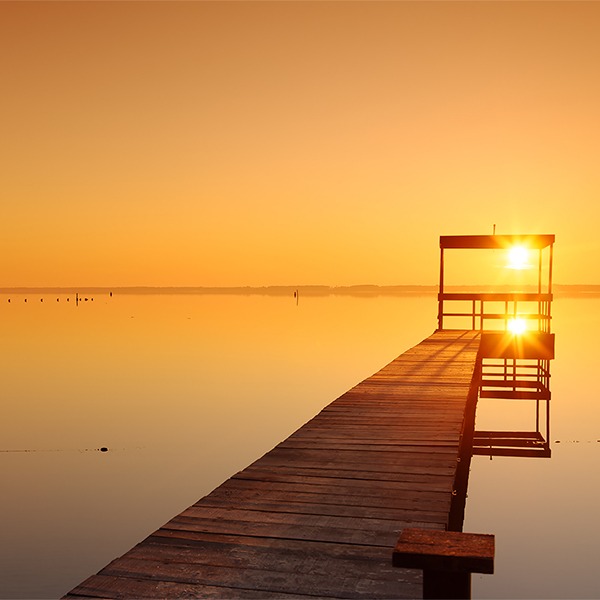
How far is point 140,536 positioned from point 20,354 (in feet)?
95.4

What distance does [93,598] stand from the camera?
13.2 feet

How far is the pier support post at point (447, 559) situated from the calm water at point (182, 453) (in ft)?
19.4

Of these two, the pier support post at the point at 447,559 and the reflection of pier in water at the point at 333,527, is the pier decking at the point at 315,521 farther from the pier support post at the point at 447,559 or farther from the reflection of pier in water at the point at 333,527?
the pier support post at the point at 447,559

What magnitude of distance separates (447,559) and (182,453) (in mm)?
13819

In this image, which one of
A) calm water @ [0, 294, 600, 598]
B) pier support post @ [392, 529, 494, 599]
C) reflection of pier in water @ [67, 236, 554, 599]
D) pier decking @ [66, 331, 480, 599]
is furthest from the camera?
calm water @ [0, 294, 600, 598]

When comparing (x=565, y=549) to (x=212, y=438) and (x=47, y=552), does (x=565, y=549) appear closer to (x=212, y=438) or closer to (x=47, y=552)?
(x=47, y=552)

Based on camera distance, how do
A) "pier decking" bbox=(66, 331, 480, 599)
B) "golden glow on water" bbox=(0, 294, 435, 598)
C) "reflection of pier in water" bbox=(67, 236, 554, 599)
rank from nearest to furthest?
"reflection of pier in water" bbox=(67, 236, 554, 599)
"pier decking" bbox=(66, 331, 480, 599)
"golden glow on water" bbox=(0, 294, 435, 598)

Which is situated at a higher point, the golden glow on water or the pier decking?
the pier decking

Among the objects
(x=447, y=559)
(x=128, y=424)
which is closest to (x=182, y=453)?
(x=128, y=424)

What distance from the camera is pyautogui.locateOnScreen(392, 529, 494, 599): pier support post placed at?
9.68ft

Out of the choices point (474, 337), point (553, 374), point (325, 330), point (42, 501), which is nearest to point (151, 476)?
point (42, 501)

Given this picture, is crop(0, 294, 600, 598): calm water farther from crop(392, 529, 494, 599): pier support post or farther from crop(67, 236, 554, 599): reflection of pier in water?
crop(392, 529, 494, 599): pier support post

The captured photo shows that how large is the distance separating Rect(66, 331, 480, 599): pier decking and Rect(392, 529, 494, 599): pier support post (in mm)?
1029

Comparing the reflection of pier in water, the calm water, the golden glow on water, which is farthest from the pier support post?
the golden glow on water
